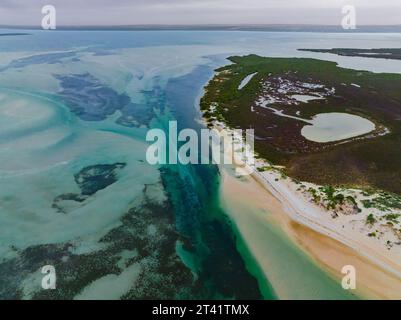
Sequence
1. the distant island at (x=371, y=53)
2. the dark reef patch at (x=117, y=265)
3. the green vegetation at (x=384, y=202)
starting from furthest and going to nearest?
the distant island at (x=371, y=53) < the green vegetation at (x=384, y=202) < the dark reef patch at (x=117, y=265)

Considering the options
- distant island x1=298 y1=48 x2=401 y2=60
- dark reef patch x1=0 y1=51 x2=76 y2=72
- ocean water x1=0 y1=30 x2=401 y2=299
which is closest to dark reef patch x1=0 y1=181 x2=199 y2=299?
ocean water x1=0 y1=30 x2=401 y2=299

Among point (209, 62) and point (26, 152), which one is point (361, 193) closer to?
point (26, 152)

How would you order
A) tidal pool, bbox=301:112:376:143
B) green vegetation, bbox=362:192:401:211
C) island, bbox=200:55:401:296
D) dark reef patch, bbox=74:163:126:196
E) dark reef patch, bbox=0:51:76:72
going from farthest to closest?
dark reef patch, bbox=0:51:76:72 < tidal pool, bbox=301:112:376:143 < dark reef patch, bbox=74:163:126:196 < green vegetation, bbox=362:192:401:211 < island, bbox=200:55:401:296

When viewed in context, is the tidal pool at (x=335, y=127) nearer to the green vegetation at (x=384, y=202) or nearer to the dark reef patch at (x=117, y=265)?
the green vegetation at (x=384, y=202)

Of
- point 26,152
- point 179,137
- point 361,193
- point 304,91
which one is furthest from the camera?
point 304,91

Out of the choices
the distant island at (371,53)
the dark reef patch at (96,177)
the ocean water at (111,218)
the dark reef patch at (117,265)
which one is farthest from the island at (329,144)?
the distant island at (371,53)

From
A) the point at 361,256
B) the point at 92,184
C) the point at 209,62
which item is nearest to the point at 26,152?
the point at 92,184

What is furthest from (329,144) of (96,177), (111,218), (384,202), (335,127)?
(111,218)

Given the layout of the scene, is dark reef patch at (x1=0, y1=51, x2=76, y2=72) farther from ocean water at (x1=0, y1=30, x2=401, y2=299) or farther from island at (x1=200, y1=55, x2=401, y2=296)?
island at (x1=200, y1=55, x2=401, y2=296)
